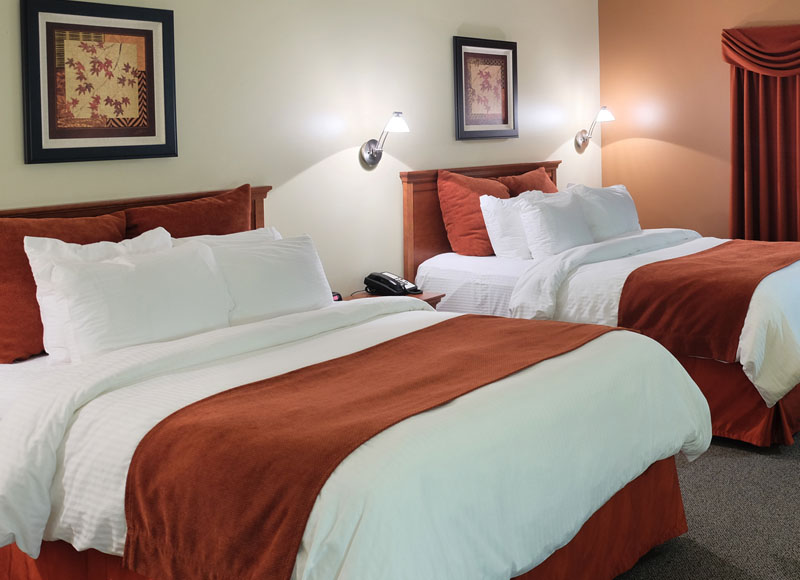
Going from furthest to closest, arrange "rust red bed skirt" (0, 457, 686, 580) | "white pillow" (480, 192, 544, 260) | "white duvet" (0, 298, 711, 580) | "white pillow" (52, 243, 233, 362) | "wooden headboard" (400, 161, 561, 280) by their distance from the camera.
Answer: "wooden headboard" (400, 161, 561, 280) < "white pillow" (480, 192, 544, 260) < "white pillow" (52, 243, 233, 362) < "rust red bed skirt" (0, 457, 686, 580) < "white duvet" (0, 298, 711, 580)

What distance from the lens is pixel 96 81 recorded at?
319cm

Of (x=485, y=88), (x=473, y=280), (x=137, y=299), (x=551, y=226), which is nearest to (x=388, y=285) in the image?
(x=473, y=280)

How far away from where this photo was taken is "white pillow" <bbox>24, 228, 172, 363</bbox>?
2631 mm

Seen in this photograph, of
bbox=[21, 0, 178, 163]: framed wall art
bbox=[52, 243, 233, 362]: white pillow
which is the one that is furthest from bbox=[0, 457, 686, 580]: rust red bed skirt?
bbox=[21, 0, 178, 163]: framed wall art

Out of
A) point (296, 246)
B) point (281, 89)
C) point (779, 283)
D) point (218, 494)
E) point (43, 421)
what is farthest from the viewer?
point (281, 89)

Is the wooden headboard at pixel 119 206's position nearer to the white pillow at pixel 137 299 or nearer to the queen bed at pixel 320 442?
the queen bed at pixel 320 442

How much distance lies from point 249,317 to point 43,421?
0.92 metres

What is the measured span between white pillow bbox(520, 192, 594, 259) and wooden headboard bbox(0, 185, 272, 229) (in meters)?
1.41

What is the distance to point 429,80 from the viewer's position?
476cm

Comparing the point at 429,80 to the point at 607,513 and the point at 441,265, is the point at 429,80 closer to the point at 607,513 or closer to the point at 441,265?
the point at 441,265

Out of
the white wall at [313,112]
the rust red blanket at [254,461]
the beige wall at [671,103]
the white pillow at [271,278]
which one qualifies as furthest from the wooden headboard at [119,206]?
the beige wall at [671,103]

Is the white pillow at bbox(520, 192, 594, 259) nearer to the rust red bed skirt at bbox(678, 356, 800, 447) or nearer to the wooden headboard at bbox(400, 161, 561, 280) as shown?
the wooden headboard at bbox(400, 161, 561, 280)

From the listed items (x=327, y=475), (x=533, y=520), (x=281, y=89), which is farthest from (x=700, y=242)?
(x=327, y=475)

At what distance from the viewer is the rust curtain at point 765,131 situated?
5.36 m
